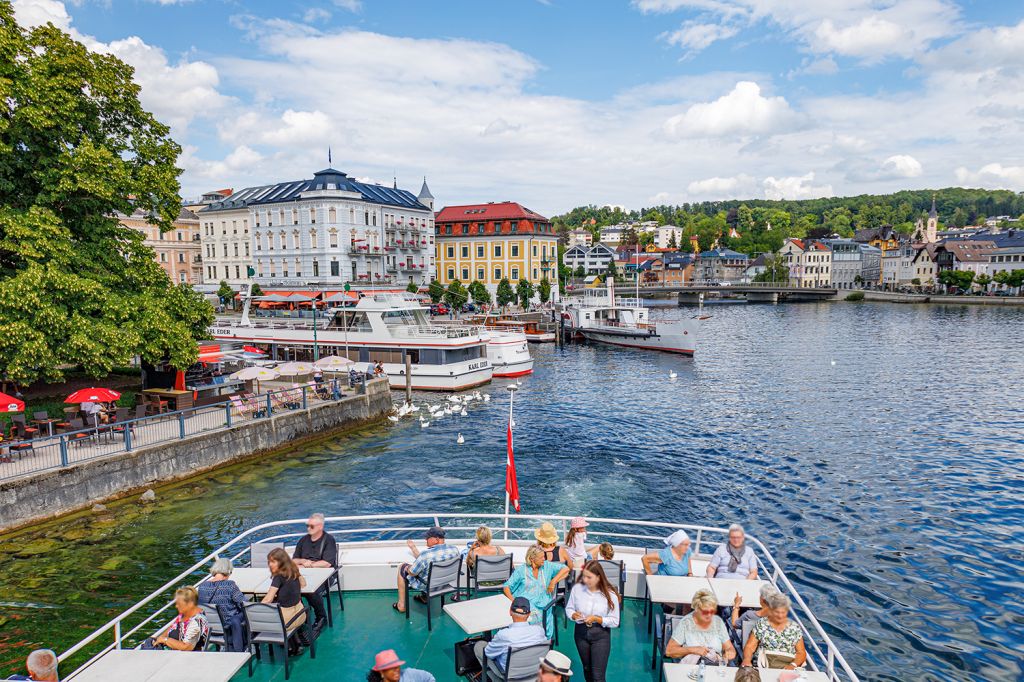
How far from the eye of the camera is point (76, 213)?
21891 mm

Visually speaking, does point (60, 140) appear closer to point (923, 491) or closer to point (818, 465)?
point (818, 465)

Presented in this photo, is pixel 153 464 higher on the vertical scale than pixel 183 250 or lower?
lower

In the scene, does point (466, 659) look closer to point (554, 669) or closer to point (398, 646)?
point (398, 646)

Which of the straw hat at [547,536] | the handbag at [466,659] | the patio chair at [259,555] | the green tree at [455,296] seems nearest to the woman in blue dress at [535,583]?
the straw hat at [547,536]

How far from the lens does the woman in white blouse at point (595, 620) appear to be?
6.99 meters

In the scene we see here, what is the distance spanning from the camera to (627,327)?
6406cm

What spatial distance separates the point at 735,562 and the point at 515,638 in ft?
12.9

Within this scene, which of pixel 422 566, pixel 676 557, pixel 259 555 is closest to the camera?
pixel 676 557

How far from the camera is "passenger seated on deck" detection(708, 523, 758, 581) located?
8664 mm

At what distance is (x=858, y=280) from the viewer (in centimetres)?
15912

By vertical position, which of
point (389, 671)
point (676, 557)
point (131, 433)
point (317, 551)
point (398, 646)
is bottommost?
point (398, 646)

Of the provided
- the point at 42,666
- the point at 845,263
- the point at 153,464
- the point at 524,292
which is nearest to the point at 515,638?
the point at 42,666

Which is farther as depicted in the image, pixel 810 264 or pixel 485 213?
pixel 810 264

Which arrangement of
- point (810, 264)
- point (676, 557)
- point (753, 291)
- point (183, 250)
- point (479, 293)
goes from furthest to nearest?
point (810, 264) → point (753, 291) → point (183, 250) → point (479, 293) → point (676, 557)
